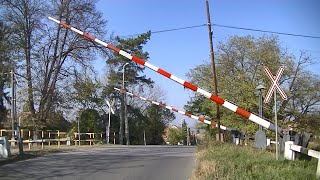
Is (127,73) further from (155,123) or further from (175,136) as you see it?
(175,136)

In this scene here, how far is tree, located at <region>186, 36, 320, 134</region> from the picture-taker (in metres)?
40.8

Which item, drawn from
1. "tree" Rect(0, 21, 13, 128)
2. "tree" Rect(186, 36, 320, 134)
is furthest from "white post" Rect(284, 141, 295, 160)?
"tree" Rect(0, 21, 13, 128)

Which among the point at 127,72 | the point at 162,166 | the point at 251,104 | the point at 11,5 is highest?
the point at 11,5

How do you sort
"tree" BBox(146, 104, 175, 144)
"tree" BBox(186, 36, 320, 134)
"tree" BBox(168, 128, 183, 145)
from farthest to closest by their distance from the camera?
"tree" BBox(168, 128, 183, 145) → "tree" BBox(146, 104, 175, 144) → "tree" BBox(186, 36, 320, 134)

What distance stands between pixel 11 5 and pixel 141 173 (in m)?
33.9

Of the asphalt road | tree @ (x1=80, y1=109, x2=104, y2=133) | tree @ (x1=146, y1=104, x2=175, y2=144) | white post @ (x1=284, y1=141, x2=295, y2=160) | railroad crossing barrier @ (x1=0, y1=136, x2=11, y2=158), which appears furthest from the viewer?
tree @ (x1=146, y1=104, x2=175, y2=144)

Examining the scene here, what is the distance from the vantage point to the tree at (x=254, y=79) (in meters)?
40.8

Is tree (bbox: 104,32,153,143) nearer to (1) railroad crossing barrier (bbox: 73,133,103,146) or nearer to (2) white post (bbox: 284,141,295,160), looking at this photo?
(1) railroad crossing barrier (bbox: 73,133,103,146)

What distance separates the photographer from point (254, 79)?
1682 inches

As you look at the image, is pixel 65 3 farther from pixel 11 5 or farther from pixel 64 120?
pixel 64 120

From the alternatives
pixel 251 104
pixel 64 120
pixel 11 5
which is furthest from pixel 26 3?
pixel 251 104

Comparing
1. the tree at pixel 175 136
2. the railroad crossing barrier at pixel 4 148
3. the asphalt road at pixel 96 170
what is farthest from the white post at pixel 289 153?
the tree at pixel 175 136

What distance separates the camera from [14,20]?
1731 inches

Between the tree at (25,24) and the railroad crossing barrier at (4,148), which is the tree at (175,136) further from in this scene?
the railroad crossing barrier at (4,148)
